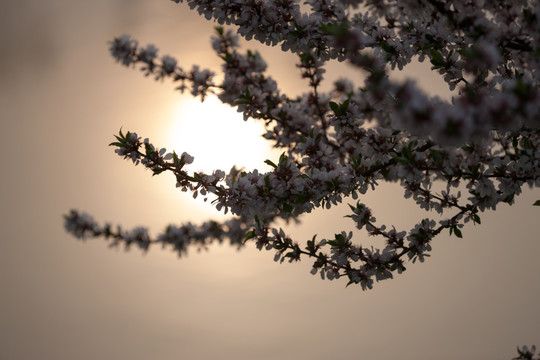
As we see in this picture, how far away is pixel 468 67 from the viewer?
3.93 feet

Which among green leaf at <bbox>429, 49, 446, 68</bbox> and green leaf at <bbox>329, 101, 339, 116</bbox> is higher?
green leaf at <bbox>429, 49, 446, 68</bbox>

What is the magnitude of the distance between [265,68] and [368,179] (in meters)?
1.26

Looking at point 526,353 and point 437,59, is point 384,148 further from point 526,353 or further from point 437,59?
point 526,353

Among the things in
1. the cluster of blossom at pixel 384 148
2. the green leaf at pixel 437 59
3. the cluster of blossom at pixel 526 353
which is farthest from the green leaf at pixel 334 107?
the cluster of blossom at pixel 526 353

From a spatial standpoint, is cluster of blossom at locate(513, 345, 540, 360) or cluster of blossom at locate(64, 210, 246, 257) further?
cluster of blossom at locate(64, 210, 246, 257)

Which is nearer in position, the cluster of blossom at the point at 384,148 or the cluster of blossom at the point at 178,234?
the cluster of blossom at the point at 384,148

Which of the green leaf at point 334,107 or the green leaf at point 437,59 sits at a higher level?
the green leaf at point 437,59

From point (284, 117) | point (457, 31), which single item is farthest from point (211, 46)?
point (457, 31)

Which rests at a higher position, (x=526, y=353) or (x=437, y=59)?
(x=437, y=59)

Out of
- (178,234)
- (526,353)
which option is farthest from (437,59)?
(178,234)

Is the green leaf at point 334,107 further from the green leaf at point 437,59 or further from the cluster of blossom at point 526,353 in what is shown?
the cluster of blossom at point 526,353

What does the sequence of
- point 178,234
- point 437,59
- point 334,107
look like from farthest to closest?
point 178,234, point 334,107, point 437,59

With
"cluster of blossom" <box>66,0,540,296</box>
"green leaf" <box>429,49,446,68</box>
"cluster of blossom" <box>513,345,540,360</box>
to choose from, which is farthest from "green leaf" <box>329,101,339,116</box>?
"cluster of blossom" <box>513,345,540,360</box>

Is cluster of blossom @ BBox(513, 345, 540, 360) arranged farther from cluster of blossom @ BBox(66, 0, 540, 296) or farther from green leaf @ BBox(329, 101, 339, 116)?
green leaf @ BBox(329, 101, 339, 116)
